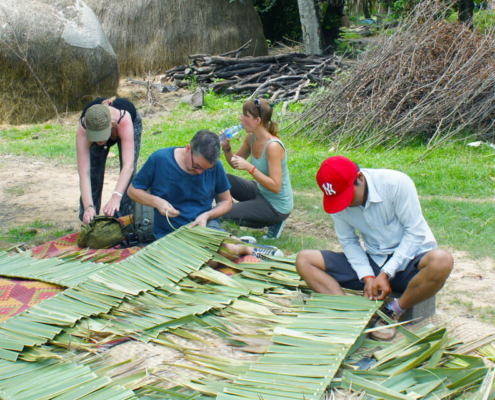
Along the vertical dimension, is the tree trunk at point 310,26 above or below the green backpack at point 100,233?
above

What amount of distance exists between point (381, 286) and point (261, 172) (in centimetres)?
205

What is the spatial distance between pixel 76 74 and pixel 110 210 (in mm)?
6963

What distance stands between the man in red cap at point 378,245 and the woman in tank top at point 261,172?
1.47 metres

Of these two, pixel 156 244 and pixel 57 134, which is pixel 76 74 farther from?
pixel 156 244

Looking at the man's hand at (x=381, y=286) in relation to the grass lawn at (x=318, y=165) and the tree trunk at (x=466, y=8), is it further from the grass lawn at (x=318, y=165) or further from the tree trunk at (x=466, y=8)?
the tree trunk at (x=466, y=8)

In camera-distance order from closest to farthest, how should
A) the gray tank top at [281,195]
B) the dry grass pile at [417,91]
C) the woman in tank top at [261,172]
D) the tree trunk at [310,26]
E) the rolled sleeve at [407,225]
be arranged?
1. the rolled sleeve at [407,225]
2. the woman in tank top at [261,172]
3. the gray tank top at [281,195]
4. the dry grass pile at [417,91]
5. the tree trunk at [310,26]

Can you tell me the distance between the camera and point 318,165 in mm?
7066

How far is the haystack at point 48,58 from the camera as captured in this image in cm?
955

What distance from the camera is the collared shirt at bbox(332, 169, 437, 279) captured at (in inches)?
112

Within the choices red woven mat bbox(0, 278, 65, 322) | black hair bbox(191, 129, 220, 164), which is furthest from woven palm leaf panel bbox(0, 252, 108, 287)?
black hair bbox(191, 129, 220, 164)

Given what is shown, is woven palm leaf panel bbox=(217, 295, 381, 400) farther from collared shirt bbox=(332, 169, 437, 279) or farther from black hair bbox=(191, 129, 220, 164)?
black hair bbox=(191, 129, 220, 164)

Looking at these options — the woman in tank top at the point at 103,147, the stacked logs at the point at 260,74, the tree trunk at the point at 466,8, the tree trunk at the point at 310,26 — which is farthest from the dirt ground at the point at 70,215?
the tree trunk at the point at 466,8

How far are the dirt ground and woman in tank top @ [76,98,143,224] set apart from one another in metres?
0.78

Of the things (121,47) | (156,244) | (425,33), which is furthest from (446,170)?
(121,47)
